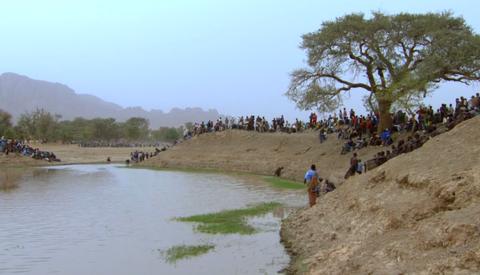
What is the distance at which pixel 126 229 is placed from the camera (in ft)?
60.9

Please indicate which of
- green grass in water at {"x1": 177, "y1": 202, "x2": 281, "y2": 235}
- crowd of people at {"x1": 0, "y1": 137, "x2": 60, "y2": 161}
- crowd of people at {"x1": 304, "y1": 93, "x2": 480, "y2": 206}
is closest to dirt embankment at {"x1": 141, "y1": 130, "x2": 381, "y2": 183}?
crowd of people at {"x1": 304, "y1": 93, "x2": 480, "y2": 206}

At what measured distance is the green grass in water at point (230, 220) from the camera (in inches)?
704

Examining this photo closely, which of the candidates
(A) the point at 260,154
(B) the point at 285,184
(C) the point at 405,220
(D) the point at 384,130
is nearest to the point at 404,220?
(C) the point at 405,220

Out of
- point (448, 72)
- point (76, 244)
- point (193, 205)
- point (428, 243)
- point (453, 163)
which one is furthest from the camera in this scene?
point (448, 72)

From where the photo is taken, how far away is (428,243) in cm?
943

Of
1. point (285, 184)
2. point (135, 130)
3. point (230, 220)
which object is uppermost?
point (135, 130)

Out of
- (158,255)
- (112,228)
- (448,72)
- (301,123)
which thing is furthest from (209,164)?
(158,255)

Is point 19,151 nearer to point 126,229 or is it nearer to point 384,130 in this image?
point 384,130

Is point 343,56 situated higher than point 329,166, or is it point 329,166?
point 343,56

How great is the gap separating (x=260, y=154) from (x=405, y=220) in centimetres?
3318

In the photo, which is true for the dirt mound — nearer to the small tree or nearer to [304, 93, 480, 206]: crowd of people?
[304, 93, 480, 206]: crowd of people

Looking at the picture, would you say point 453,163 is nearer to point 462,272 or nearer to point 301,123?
point 462,272

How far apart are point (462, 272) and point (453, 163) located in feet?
16.6

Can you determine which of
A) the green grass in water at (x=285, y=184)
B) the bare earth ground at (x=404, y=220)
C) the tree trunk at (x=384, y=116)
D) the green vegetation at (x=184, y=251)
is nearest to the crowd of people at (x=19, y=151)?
the green grass in water at (x=285, y=184)
